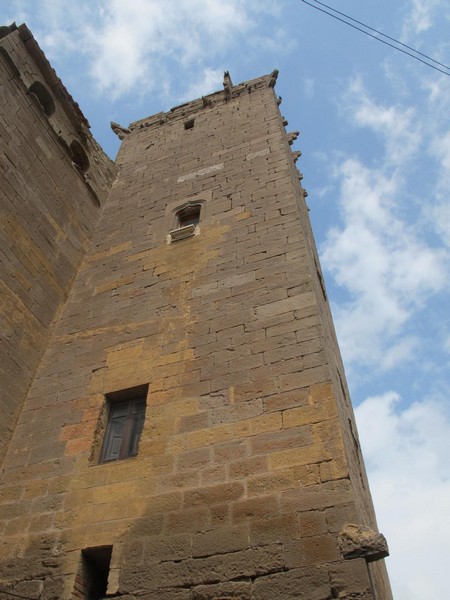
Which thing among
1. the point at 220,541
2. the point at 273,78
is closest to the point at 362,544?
the point at 220,541

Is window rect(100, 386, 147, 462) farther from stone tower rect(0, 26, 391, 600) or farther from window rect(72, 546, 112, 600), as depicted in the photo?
window rect(72, 546, 112, 600)

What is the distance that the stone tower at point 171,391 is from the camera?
13.3ft

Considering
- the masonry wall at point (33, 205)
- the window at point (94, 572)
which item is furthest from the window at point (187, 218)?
the window at point (94, 572)

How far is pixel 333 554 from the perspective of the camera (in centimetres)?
371

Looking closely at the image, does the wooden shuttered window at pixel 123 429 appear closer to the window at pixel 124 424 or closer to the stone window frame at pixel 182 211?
the window at pixel 124 424

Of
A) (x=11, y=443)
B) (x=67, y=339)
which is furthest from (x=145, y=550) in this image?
(x=67, y=339)

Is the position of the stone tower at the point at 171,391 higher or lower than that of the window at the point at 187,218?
lower

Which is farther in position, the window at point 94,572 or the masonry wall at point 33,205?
the masonry wall at point 33,205

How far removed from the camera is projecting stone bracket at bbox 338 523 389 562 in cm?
360

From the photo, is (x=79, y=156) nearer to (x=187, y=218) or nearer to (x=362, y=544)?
(x=187, y=218)

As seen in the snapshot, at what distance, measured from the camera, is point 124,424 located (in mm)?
5559

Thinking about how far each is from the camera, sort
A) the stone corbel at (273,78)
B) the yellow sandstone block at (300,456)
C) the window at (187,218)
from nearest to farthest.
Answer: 1. the yellow sandstone block at (300,456)
2. the window at (187,218)
3. the stone corbel at (273,78)

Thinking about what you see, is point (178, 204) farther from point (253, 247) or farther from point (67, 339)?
point (67, 339)

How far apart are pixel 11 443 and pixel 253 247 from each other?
373cm
